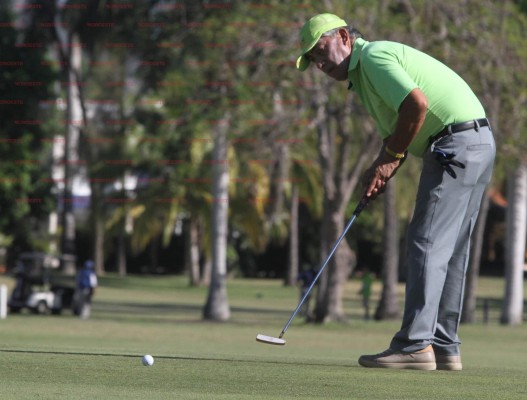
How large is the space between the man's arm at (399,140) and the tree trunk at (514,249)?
1042 inches

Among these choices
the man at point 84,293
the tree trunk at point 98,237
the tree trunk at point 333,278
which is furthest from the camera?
the tree trunk at point 98,237

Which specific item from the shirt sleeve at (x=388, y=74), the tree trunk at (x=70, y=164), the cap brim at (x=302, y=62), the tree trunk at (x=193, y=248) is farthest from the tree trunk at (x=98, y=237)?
the shirt sleeve at (x=388, y=74)

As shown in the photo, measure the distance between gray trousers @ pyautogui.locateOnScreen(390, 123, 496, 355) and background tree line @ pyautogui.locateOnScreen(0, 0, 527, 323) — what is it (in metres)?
19.0

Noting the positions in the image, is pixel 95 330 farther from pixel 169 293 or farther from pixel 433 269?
pixel 169 293

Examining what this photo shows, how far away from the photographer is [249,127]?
2862cm

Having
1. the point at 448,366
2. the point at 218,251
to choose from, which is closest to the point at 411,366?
the point at 448,366

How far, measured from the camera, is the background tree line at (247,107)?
27672mm

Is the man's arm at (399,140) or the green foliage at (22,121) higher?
the green foliage at (22,121)

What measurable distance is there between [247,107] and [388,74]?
2104 centimetres

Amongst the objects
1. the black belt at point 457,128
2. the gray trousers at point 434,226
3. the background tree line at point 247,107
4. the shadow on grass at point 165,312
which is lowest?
the shadow on grass at point 165,312

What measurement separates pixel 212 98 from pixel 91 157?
30.9 meters

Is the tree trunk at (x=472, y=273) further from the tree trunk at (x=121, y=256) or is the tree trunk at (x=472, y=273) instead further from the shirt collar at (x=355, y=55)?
the tree trunk at (x=121, y=256)

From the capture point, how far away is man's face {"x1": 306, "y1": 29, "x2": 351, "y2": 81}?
780cm

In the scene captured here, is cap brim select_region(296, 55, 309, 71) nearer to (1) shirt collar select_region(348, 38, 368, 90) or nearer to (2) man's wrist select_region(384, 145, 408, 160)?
(1) shirt collar select_region(348, 38, 368, 90)
